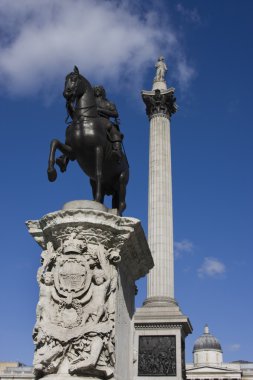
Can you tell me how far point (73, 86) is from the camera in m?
7.49

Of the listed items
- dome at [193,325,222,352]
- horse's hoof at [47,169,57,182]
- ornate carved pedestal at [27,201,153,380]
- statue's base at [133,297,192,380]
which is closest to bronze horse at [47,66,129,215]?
horse's hoof at [47,169,57,182]

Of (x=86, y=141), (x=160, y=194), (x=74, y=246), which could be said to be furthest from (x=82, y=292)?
(x=160, y=194)

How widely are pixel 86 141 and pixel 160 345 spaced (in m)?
15.1

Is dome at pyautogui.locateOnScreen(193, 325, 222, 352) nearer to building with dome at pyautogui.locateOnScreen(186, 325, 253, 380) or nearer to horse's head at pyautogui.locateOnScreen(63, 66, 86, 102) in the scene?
building with dome at pyautogui.locateOnScreen(186, 325, 253, 380)

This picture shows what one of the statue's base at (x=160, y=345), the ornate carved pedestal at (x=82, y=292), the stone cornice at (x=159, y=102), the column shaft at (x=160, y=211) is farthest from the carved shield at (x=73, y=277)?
the stone cornice at (x=159, y=102)

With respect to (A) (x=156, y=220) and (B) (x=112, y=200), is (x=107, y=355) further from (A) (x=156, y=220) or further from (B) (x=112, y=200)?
(A) (x=156, y=220)

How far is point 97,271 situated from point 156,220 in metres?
23.7

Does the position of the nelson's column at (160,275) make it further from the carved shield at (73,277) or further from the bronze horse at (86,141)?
the carved shield at (73,277)

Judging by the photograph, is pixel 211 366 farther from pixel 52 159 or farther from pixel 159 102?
pixel 52 159

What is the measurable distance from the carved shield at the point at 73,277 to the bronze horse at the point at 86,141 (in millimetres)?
1144

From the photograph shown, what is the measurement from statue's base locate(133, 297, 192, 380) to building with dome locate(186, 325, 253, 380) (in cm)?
5607

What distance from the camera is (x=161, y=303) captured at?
26156 millimetres

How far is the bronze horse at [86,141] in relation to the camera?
7.43m

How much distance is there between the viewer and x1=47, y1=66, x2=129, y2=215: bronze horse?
24.4ft
